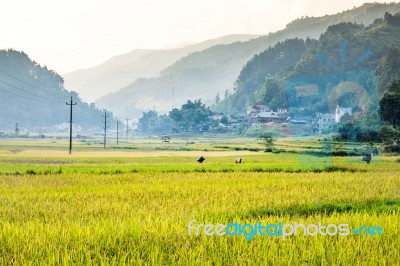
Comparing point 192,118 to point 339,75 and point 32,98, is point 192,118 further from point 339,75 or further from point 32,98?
point 32,98

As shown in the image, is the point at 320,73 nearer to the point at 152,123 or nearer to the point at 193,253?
the point at 152,123

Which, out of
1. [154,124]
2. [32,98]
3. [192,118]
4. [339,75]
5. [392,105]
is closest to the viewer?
[392,105]

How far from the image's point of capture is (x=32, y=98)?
145500 millimetres

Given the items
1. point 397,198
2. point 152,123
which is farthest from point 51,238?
point 152,123

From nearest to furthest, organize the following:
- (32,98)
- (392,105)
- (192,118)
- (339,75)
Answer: (392,105) → (192,118) → (339,75) → (32,98)

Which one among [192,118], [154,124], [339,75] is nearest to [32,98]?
[154,124]

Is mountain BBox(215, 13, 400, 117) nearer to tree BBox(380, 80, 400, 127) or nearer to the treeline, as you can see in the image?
the treeline

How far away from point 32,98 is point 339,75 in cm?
8866

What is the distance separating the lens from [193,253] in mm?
4246

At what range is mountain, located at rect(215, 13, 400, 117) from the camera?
275ft

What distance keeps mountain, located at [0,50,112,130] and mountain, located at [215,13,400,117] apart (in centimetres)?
4306

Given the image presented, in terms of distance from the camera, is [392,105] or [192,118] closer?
[392,105]

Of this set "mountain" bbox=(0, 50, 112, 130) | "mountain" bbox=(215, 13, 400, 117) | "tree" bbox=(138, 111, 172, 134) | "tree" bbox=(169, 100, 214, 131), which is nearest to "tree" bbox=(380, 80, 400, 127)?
"mountain" bbox=(215, 13, 400, 117)

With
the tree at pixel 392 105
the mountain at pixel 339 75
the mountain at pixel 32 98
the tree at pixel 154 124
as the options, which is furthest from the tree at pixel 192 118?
the tree at pixel 392 105
